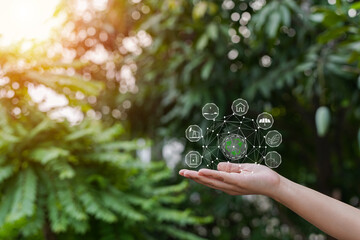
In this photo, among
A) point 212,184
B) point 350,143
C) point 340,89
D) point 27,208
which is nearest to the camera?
point 212,184

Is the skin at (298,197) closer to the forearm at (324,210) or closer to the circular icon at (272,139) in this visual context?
the forearm at (324,210)

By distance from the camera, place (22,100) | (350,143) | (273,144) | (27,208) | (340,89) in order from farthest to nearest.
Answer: (350,143) → (340,89) → (22,100) → (27,208) → (273,144)

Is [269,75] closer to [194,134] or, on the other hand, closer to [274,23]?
[274,23]

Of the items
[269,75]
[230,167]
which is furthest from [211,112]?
[269,75]

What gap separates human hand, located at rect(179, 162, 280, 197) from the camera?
88cm

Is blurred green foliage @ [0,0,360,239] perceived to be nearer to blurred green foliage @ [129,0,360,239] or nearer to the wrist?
blurred green foliage @ [129,0,360,239]

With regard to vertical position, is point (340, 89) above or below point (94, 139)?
above

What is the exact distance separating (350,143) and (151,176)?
182 cm

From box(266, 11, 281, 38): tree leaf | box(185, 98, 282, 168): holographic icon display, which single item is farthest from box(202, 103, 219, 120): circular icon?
box(266, 11, 281, 38): tree leaf

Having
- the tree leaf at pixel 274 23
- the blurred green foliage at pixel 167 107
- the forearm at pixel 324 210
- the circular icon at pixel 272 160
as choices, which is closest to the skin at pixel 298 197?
the forearm at pixel 324 210

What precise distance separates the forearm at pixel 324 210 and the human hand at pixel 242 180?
0.02m

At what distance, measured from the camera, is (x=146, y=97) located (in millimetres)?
3795

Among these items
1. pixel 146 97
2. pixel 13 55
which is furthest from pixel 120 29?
pixel 13 55

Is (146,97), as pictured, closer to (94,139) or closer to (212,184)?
(94,139)
